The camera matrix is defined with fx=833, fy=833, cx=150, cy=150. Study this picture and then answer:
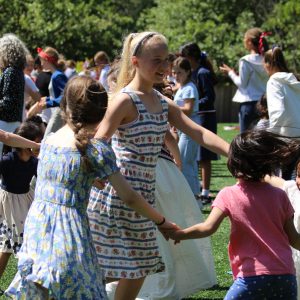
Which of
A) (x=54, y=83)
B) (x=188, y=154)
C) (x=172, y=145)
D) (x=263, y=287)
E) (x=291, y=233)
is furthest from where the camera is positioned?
(x=54, y=83)

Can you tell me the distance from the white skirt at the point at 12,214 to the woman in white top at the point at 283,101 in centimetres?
266

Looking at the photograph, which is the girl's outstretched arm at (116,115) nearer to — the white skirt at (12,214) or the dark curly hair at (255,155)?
the dark curly hair at (255,155)

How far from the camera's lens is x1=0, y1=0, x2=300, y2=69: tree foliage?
108 feet

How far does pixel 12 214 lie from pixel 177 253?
1293 mm

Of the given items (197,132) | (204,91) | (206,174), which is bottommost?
(206,174)

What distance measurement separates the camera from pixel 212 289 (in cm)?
641

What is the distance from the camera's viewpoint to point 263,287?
4098 millimetres

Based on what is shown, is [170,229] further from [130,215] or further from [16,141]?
[16,141]

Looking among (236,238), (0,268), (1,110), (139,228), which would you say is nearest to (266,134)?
(236,238)

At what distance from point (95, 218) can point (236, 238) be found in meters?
1.00

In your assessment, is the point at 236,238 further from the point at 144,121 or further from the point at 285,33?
the point at 285,33

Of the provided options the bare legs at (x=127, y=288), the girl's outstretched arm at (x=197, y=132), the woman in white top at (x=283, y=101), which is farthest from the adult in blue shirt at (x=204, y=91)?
the bare legs at (x=127, y=288)

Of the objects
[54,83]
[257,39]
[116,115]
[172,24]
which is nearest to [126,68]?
[116,115]

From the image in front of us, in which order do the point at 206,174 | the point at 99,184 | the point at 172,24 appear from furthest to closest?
1. the point at 172,24
2. the point at 206,174
3. the point at 99,184
